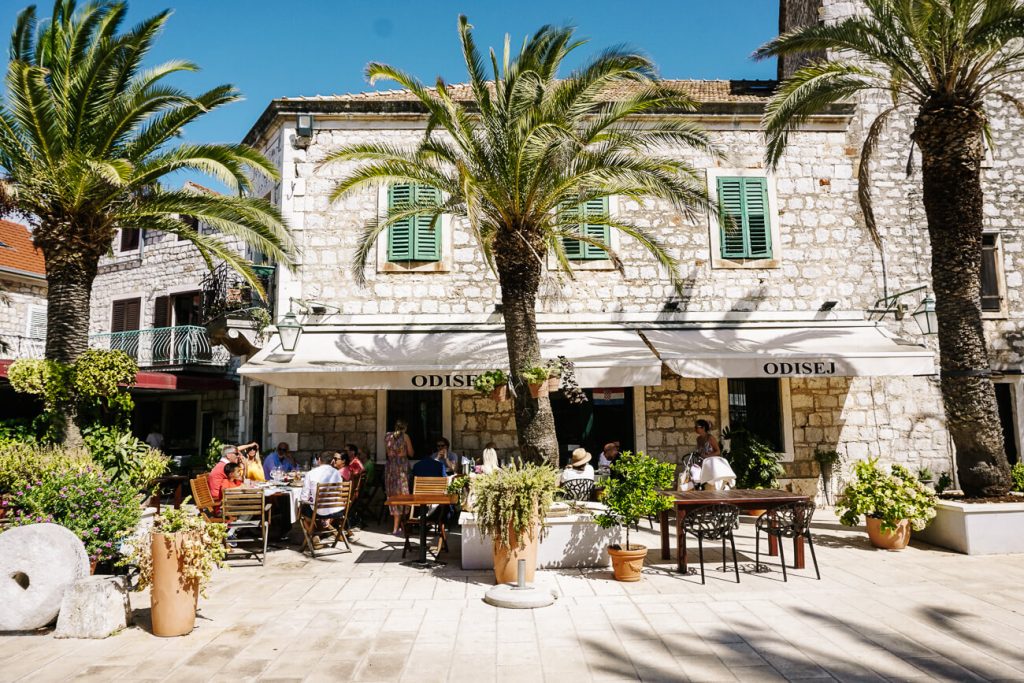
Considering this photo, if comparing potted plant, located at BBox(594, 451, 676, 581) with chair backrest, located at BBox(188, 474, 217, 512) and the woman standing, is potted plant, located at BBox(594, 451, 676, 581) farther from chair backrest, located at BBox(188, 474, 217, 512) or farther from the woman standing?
chair backrest, located at BBox(188, 474, 217, 512)

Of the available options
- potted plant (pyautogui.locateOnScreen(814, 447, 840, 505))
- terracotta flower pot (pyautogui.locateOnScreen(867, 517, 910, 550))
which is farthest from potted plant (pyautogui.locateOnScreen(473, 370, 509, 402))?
potted plant (pyautogui.locateOnScreen(814, 447, 840, 505))

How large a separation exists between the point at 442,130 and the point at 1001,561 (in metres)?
10.8

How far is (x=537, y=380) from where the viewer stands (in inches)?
314

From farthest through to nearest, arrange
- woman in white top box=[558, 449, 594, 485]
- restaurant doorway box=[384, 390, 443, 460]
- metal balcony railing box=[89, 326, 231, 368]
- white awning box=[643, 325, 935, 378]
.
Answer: metal balcony railing box=[89, 326, 231, 368] < restaurant doorway box=[384, 390, 443, 460] < white awning box=[643, 325, 935, 378] < woman in white top box=[558, 449, 594, 485]

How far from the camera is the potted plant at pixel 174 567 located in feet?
17.2

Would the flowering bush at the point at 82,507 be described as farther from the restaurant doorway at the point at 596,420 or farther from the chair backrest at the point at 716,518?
the restaurant doorway at the point at 596,420

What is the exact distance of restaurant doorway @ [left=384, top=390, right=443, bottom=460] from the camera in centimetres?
1176

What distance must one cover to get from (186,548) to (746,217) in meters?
10.7

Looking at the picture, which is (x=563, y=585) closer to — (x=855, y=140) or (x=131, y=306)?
(x=855, y=140)

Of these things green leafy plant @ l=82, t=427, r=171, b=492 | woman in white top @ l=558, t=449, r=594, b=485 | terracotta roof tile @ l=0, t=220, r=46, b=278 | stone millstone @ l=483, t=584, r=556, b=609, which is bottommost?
stone millstone @ l=483, t=584, r=556, b=609

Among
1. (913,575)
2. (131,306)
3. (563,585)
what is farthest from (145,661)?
(131,306)

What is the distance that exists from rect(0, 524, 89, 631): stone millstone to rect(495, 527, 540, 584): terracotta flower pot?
146 inches

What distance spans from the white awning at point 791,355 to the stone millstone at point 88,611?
7.63 metres

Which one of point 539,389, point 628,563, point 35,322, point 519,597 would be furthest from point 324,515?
point 35,322
